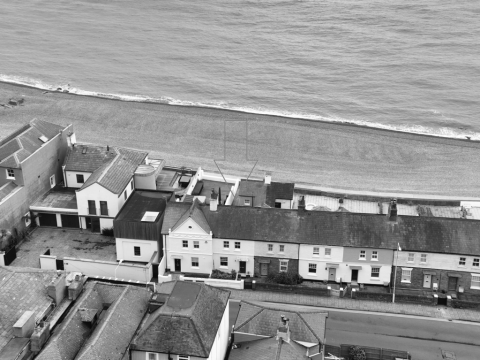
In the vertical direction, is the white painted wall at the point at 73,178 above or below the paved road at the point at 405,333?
above

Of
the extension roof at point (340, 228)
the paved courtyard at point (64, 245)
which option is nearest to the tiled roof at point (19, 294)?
the paved courtyard at point (64, 245)

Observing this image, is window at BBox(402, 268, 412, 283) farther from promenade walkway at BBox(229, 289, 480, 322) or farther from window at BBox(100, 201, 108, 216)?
window at BBox(100, 201, 108, 216)

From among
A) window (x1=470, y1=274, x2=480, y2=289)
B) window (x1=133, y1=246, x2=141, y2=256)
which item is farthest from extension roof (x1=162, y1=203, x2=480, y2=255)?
window (x1=133, y1=246, x2=141, y2=256)

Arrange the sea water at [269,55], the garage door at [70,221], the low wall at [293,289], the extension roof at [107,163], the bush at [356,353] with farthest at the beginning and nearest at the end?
the sea water at [269,55] → the garage door at [70,221] → the extension roof at [107,163] → the low wall at [293,289] → the bush at [356,353]

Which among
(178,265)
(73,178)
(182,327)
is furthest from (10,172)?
(182,327)

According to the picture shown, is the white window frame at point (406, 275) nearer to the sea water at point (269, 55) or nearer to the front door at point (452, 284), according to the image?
the front door at point (452, 284)

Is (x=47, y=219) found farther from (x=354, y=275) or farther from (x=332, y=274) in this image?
(x=354, y=275)
